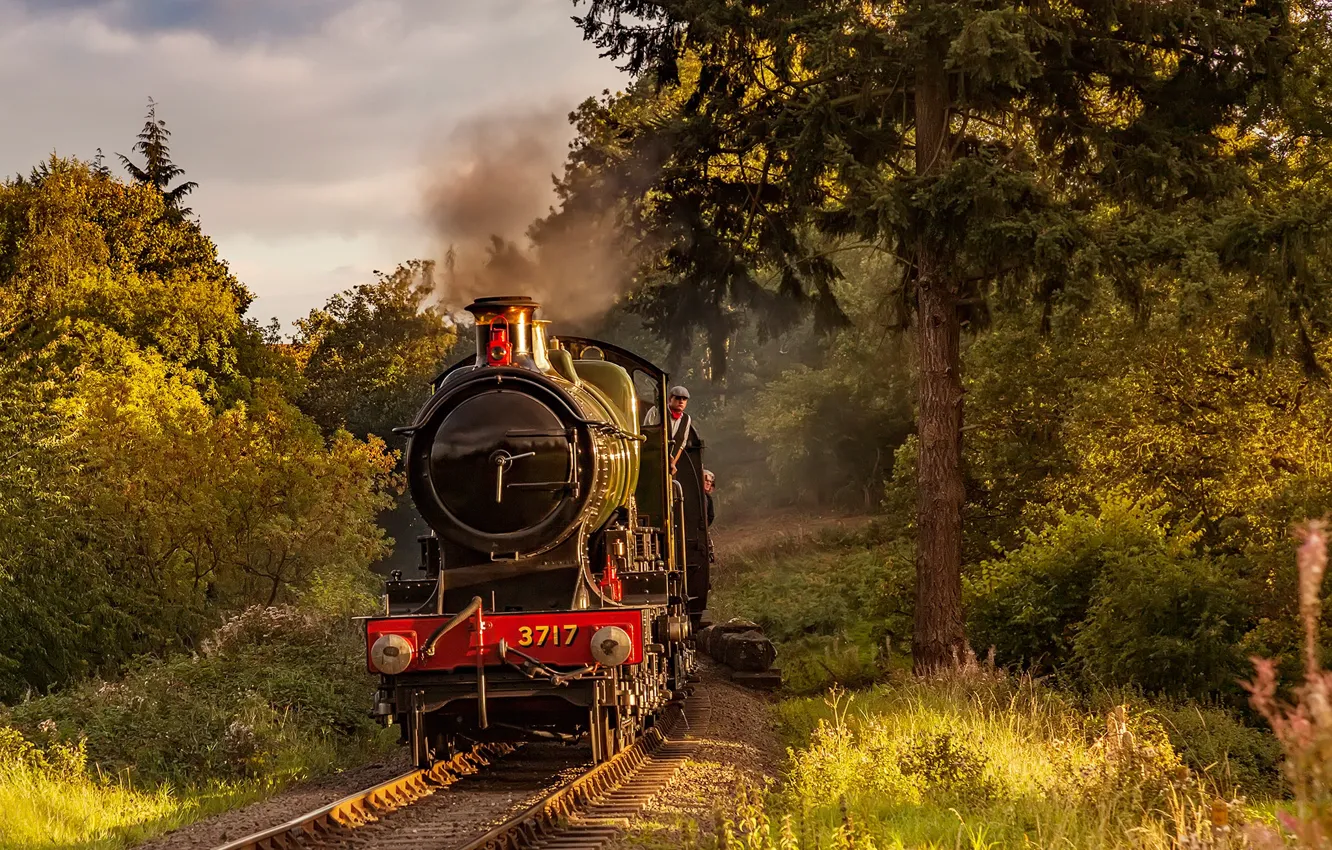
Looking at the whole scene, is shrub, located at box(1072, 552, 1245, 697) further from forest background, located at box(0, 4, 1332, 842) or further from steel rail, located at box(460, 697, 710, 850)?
steel rail, located at box(460, 697, 710, 850)

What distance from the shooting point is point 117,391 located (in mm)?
24828

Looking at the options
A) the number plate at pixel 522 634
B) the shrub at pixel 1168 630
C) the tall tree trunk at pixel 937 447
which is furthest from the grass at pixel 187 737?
the shrub at pixel 1168 630

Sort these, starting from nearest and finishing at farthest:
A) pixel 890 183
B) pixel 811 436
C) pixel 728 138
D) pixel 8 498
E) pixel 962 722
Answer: pixel 962 722 → pixel 890 183 → pixel 728 138 → pixel 8 498 → pixel 811 436

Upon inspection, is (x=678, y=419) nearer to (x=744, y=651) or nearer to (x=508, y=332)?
(x=508, y=332)

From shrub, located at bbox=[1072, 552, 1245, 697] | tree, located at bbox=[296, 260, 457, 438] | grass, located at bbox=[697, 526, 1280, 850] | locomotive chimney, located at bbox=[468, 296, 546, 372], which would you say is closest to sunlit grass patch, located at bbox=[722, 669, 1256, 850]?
grass, located at bbox=[697, 526, 1280, 850]

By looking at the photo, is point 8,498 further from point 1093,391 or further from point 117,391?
point 1093,391

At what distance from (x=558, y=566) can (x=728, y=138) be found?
8.06m

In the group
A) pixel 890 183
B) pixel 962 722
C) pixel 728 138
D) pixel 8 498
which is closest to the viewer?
pixel 962 722

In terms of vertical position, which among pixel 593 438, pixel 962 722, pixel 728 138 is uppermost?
pixel 728 138

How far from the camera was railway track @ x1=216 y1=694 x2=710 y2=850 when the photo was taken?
762 cm

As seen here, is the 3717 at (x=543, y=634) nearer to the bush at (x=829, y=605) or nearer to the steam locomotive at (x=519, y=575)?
the steam locomotive at (x=519, y=575)


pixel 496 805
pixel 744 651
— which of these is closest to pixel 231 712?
pixel 496 805

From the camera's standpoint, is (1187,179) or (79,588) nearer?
(1187,179)

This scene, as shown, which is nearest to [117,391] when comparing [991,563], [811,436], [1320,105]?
[991,563]
